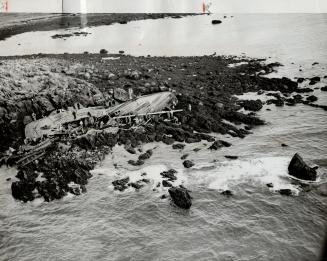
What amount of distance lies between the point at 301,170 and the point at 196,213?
5142 millimetres

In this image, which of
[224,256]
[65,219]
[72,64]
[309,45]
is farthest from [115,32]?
[224,256]

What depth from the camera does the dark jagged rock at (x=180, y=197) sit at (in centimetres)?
1244

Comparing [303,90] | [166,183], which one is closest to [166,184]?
[166,183]

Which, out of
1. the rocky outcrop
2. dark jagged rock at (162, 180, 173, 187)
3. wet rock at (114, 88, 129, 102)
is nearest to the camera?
the rocky outcrop

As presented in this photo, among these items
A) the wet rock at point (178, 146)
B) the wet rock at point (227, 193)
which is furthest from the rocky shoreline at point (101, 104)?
the wet rock at point (227, 193)

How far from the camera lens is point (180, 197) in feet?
41.4

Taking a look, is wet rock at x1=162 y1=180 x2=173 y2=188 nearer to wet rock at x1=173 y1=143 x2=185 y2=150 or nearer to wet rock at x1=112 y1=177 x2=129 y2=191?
wet rock at x1=112 y1=177 x2=129 y2=191

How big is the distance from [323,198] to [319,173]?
71.7 inches

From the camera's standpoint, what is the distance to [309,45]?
34062mm

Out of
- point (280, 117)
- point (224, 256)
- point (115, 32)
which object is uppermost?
point (115, 32)

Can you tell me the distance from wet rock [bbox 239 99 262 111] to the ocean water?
9.85ft

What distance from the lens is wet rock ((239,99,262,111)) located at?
2159cm

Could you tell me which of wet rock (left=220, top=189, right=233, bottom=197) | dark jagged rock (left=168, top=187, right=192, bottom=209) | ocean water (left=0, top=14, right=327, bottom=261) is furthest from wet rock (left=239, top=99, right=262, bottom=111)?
dark jagged rock (left=168, top=187, right=192, bottom=209)

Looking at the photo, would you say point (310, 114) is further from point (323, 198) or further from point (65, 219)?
point (65, 219)
